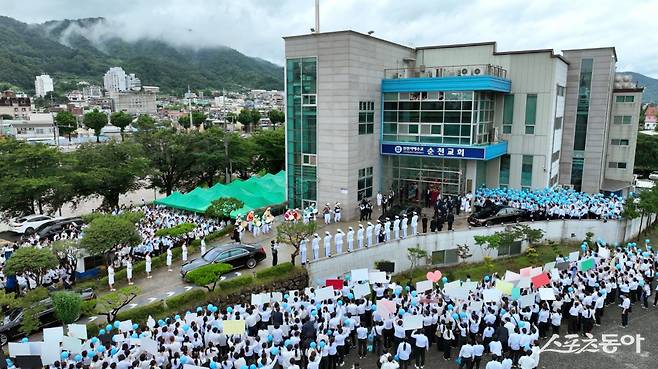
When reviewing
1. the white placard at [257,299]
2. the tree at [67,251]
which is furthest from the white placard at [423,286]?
the tree at [67,251]

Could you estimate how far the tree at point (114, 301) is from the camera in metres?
13.2

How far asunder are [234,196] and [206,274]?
10.6 meters

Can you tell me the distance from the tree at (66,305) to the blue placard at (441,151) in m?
17.9

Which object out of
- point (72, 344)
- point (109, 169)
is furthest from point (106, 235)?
point (109, 169)

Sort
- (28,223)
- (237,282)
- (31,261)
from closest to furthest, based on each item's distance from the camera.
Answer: (31,261) → (237,282) → (28,223)

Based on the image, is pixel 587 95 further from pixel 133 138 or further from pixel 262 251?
pixel 133 138

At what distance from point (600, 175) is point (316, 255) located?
2596 centimetres

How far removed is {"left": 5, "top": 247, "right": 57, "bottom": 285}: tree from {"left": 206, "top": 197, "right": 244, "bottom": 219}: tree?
8.50 metres

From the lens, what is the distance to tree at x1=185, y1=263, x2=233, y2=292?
1548 centimetres

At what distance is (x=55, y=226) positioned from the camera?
79.9 feet

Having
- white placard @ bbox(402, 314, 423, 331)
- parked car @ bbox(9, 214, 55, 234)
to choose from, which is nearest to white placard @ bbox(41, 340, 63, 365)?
white placard @ bbox(402, 314, 423, 331)

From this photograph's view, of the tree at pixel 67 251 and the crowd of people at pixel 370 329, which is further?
the tree at pixel 67 251

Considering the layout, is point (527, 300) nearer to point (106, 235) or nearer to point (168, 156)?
point (106, 235)

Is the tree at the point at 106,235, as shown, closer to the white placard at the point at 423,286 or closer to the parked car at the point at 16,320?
the parked car at the point at 16,320
